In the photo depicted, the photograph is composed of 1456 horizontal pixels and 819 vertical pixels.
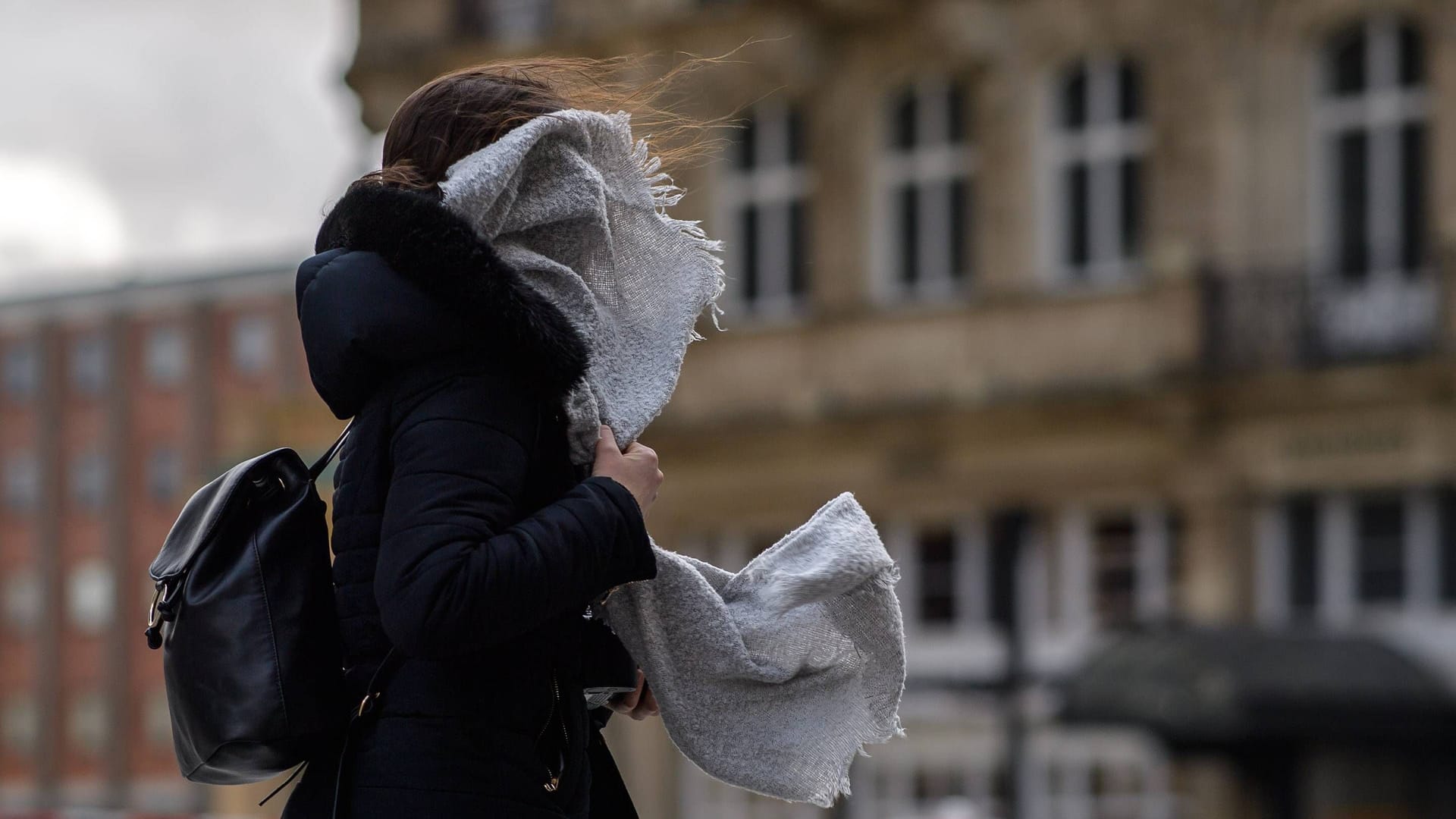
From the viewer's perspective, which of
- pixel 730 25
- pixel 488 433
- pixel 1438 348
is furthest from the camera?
pixel 730 25

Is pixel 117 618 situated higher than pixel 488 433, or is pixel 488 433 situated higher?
pixel 488 433

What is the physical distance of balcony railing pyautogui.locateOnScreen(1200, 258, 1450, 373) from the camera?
21.0 meters

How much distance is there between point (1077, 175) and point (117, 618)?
54.1 m

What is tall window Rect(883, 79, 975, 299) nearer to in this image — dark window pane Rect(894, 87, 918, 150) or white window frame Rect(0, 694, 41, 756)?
dark window pane Rect(894, 87, 918, 150)

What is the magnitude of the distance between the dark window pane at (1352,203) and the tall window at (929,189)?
13.1 feet

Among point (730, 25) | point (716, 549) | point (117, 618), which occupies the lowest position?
point (117, 618)

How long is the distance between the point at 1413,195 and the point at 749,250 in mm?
7566

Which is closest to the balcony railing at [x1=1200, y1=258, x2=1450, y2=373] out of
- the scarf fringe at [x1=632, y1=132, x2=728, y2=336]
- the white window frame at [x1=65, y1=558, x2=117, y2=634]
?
the scarf fringe at [x1=632, y1=132, x2=728, y2=336]

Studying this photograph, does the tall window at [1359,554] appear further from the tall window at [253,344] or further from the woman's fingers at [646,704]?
the tall window at [253,344]

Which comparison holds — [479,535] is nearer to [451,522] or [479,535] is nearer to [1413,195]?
[451,522]

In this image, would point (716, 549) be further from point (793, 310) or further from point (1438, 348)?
point (1438, 348)

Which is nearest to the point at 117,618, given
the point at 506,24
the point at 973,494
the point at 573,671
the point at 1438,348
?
the point at 506,24

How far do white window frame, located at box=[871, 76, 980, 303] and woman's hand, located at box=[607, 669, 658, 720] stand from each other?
69.1 ft

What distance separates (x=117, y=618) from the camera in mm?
71438
